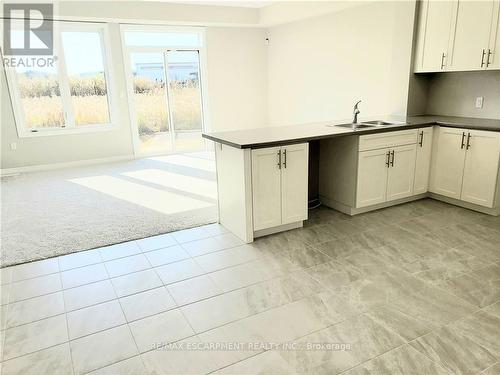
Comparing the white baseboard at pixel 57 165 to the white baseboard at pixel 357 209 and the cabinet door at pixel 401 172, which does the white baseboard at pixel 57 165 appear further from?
the cabinet door at pixel 401 172

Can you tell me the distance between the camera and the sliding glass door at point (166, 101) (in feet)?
22.9

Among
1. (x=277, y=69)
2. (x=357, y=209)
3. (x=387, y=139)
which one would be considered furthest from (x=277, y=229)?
(x=277, y=69)

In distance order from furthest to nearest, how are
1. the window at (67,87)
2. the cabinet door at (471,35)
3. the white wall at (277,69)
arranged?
the window at (67,87) < the white wall at (277,69) < the cabinet door at (471,35)

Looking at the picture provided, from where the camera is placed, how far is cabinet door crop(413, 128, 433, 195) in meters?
4.05

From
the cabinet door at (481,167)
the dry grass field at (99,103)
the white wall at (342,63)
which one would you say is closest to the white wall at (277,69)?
the white wall at (342,63)

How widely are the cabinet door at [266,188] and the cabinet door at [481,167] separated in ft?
6.87

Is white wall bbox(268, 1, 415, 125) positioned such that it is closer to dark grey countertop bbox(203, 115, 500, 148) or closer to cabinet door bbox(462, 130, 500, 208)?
dark grey countertop bbox(203, 115, 500, 148)

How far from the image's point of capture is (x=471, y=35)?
368cm

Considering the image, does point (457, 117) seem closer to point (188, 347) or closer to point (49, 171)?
point (188, 347)

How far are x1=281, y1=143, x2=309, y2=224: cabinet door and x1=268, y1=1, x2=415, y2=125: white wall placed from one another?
1.97 meters

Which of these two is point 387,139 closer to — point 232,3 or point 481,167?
point 481,167

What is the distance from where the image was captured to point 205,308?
92.6 inches

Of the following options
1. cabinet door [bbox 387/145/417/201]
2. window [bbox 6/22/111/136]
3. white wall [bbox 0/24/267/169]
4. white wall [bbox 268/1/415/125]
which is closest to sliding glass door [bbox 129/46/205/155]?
white wall [bbox 0/24/267/169]

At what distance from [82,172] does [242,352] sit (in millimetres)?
5109
